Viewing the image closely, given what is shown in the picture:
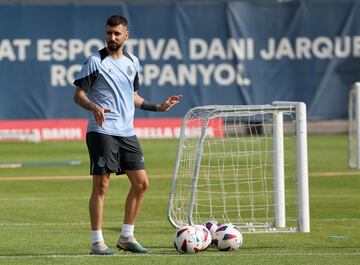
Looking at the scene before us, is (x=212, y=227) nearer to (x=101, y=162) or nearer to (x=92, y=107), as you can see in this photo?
(x=101, y=162)

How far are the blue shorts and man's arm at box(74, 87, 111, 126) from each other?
24 centimetres

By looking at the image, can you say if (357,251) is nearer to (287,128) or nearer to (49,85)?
(287,128)

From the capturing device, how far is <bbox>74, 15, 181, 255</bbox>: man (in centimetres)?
1114

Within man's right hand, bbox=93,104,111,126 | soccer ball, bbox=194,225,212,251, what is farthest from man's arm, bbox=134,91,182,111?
soccer ball, bbox=194,225,212,251

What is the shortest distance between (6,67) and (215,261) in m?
23.3

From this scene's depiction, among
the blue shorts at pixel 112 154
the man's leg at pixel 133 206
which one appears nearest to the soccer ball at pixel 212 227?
the man's leg at pixel 133 206

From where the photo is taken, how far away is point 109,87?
37.1ft

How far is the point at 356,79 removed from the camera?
34688mm

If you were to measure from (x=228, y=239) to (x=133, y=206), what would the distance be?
0.96m

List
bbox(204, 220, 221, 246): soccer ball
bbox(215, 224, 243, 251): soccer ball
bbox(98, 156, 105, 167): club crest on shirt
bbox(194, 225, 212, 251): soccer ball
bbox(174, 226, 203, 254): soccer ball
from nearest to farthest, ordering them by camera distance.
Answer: bbox(98, 156, 105, 167): club crest on shirt < bbox(174, 226, 203, 254): soccer ball < bbox(194, 225, 212, 251): soccer ball < bbox(215, 224, 243, 251): soccer ball < bbox(204, 220, 221, 246): soccer ball

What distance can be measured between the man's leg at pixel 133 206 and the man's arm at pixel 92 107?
2.22 ft

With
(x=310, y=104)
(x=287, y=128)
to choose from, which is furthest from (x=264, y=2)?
(x=287, y=128)

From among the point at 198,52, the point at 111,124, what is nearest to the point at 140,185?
the point at 111,124

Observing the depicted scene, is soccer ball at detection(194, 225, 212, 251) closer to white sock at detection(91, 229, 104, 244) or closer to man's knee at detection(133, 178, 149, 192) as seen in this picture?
man's knee at detection(133, 178, 149, 192)
